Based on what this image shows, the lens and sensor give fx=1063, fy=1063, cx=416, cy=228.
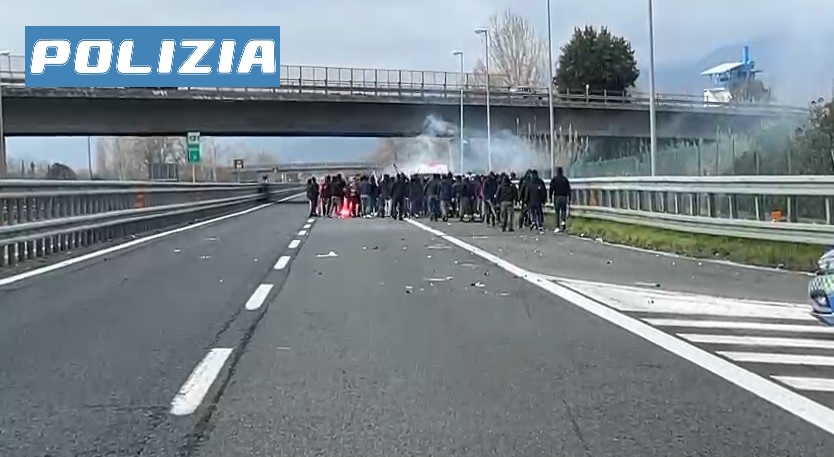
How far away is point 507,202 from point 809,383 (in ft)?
71.5

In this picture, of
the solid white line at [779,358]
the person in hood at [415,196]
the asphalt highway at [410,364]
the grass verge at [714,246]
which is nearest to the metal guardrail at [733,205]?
the grass verge at [714,246]

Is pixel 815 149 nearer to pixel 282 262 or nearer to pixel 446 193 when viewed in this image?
pixel 446 193

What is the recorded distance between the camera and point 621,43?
91438 mm

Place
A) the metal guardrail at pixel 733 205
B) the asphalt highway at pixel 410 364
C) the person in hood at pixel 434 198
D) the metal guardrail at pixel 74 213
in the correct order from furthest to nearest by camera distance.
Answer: the person in hood at pixel 434 198 → the metal guardrail at pixel 74 213 → the metal guardrail at pixel 733 205 → the asphalt highway at pixel 410 364

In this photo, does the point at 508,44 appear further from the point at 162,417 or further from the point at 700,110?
the point at 162,417

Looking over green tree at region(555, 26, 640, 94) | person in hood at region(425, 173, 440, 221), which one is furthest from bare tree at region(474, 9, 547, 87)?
person in hood at region(425, 173, 440, 221)

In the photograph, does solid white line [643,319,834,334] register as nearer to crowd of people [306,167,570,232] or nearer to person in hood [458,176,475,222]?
crowd of people [306,167,570,232]

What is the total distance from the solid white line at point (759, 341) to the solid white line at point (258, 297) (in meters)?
4.46

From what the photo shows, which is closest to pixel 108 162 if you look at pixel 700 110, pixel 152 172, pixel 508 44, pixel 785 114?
pixel 508 44

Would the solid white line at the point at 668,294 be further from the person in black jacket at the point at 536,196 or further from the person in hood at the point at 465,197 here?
the person in hood at the point at 465,197

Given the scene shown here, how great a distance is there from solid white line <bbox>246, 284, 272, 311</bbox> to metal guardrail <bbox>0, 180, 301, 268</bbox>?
4.65m

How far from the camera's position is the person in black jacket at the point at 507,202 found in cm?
2886

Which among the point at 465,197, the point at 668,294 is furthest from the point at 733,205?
the point at 465,197

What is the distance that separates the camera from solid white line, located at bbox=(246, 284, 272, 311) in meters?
11.2
